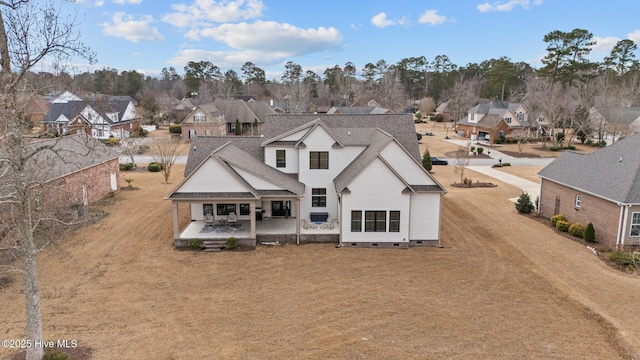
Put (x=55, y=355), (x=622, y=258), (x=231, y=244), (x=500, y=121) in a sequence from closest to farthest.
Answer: (x=55, y=355), (x=622, y=258), (x=231, y=244), (x=500, y=121)

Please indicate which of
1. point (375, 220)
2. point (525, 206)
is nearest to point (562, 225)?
point (525, 206)

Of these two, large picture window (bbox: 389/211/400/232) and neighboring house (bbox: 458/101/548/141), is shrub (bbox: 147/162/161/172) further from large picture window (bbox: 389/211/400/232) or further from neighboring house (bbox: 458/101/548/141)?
neighboring house (bbox: 458/101/548/141)

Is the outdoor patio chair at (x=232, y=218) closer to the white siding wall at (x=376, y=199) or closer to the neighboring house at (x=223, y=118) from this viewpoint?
the white siding wall at (x=376, y=199)

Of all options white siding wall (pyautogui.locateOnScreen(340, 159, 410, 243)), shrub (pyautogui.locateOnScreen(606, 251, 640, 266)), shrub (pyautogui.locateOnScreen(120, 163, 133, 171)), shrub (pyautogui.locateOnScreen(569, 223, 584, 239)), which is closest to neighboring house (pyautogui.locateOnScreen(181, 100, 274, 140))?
shrub (pyautogui.locateOnScreen(120, 163, 133, 171))

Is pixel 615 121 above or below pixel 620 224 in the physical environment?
above

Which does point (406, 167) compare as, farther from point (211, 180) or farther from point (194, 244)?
point (194, 244)

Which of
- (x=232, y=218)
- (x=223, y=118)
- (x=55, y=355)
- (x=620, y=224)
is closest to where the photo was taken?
(x=55, y=355)

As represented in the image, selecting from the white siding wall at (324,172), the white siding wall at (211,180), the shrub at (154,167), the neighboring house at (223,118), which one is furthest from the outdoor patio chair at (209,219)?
the neighboring house at (223,118)
